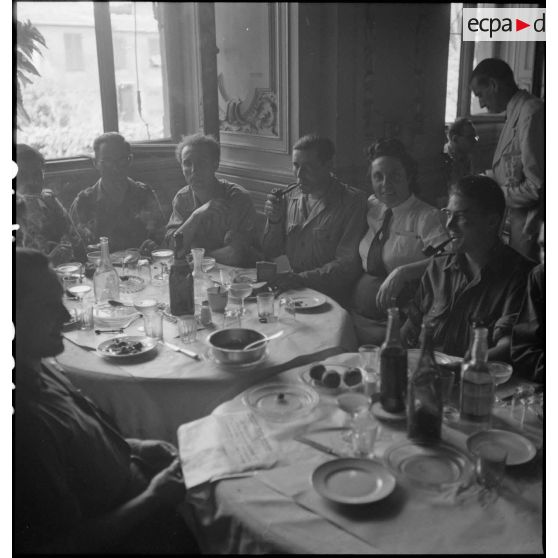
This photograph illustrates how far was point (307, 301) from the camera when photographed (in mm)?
1913

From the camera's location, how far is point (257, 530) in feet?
2.99

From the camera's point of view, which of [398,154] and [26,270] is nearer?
[26,270]

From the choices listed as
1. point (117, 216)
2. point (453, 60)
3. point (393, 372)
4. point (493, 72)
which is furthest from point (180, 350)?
point (453, 60)

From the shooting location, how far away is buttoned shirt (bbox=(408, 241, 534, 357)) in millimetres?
1669

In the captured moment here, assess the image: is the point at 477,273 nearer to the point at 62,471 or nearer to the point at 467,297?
the point at 467,297

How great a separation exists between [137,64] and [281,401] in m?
1.42

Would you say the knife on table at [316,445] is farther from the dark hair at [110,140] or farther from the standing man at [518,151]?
the dark hair at [110,140]

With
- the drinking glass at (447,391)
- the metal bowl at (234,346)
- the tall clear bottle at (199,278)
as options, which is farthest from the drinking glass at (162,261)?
the drinking glass at (447,391)

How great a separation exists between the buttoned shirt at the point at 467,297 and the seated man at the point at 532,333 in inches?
4.0

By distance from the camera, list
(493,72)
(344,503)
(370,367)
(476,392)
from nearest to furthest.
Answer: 1. (344,503)
2. (476,392)
3. (370,367)
4. (493,72)

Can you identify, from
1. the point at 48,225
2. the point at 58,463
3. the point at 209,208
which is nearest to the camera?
the point at 58,463

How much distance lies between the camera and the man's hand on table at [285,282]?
2029 mm

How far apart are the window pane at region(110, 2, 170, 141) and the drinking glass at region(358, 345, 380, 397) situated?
4.01 ft
